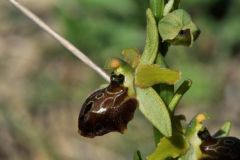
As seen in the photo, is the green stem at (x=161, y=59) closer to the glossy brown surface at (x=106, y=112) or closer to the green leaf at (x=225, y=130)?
the glossy brown surface at (x=106, y=112)

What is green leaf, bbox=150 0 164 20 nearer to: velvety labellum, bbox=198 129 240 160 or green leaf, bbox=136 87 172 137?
green leaf, bbox=136 87 172 137

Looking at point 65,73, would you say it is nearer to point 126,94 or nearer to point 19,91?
point 19,91

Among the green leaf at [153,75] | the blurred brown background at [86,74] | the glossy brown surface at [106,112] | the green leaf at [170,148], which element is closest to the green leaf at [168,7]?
the green leaf at [153,75]

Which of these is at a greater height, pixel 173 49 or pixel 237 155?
pixel 173 49

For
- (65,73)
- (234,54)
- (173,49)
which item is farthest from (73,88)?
(234,54)

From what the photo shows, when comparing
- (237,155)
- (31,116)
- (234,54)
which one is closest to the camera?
(237,155)

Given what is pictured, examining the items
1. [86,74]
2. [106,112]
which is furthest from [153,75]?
[86,74]
